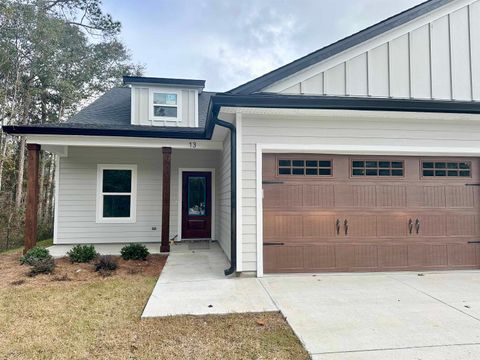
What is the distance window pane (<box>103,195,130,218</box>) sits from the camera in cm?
871

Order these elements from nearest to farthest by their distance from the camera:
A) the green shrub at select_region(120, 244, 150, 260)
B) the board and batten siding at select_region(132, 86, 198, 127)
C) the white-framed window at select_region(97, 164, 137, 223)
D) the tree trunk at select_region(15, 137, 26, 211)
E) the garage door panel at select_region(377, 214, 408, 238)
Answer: the garage door panel at select_region(377, 214, 408, 238) < the green shrub at select_region(120, 244, 150, 260) < the white-framed window at select_region(97, 164, 137, 223) < the board and batten siding at select_region(132, 86, 198, 127) < the tree trunk at select_region(15, 137, 26, 211)

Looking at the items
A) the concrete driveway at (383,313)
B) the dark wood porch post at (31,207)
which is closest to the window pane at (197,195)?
the dark wood porch post at (31,207)

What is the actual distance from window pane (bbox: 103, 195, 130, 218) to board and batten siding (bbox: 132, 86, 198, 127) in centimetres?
222

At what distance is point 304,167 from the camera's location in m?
5.37

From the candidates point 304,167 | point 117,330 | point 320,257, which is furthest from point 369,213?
point 117,330

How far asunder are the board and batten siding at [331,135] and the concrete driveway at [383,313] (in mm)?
1308

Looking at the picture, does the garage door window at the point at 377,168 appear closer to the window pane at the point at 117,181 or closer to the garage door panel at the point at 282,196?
the garage door panel at the point at 282,196

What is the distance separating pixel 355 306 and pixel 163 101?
7661mm

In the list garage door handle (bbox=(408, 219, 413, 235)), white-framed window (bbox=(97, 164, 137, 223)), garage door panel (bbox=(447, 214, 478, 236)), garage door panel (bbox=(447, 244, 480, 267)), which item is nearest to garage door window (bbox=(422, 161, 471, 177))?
garage door panel (bbox=(447, 214, 478, 236))

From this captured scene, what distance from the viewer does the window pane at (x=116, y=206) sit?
8.71 metres

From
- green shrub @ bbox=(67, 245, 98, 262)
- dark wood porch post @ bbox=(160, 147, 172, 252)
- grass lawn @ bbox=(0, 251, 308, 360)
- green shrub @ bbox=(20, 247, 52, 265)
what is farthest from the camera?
dark wood porch post @ bbox=(160, 147, 172, 252)

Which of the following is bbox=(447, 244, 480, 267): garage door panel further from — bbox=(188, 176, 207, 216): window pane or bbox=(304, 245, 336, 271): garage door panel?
bbox=(188, 176, 207, 216): window pane

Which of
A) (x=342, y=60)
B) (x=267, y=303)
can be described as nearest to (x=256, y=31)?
(x=342, y=60)

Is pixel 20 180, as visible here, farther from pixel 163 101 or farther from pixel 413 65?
pixel 413 65
